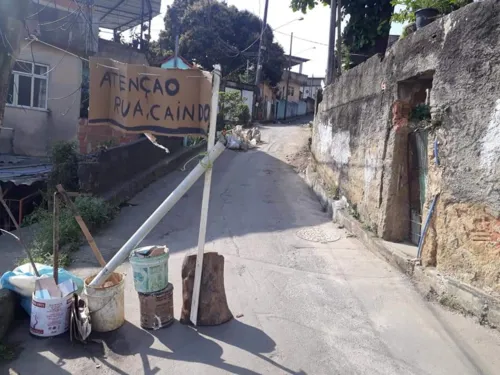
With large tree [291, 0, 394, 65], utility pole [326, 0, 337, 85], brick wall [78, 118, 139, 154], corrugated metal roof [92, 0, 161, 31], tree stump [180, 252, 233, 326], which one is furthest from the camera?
corrugated metal roof [92, 0, 161, 31]

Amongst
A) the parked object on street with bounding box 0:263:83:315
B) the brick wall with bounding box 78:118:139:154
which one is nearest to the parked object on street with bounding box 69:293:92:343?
the parked object on street with bounding box 0:263:83:315

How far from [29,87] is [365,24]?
11319 mm

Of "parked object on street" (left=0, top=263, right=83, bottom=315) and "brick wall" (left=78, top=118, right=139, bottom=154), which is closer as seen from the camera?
"parked object on street" (left=0, top=263, right=83, bottom=315)

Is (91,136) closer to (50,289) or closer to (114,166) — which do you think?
(114,166)

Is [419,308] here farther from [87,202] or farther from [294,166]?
[294,166]

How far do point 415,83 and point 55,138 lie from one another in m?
12.9

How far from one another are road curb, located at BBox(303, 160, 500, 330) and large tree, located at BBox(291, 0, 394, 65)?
7.46 metres

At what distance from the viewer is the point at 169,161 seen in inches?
532

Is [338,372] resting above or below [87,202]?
below

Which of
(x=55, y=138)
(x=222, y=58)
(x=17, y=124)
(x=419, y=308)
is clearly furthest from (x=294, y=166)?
(x=222, y=58)

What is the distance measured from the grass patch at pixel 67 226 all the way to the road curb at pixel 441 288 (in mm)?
4694

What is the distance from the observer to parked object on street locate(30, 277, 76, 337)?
156 inches

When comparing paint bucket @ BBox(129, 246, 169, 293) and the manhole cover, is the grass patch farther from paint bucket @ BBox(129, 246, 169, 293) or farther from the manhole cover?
the manhole cover

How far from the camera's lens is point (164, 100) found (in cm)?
423
